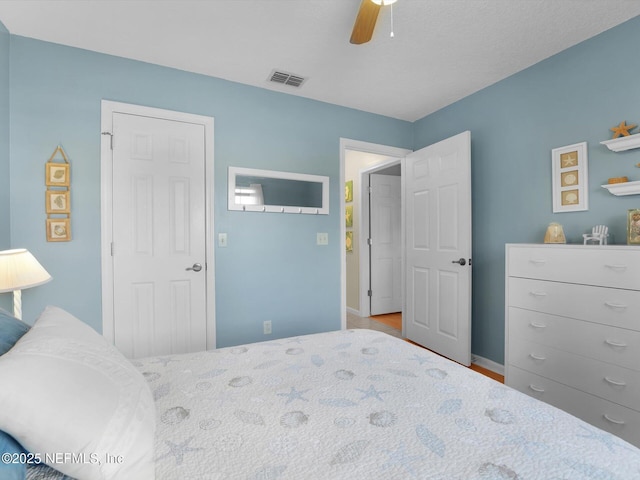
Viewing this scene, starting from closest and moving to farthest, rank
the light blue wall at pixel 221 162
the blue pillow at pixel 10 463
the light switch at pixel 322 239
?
1. the blue pillow at pixel 10 463
2. the light blue wall at pixel 221 162
3. the light switch at pixel 322 239

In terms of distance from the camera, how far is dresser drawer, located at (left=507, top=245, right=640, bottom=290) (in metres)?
1.64

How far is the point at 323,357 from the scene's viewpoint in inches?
54.1

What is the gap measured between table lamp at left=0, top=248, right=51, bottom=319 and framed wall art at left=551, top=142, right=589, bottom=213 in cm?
334

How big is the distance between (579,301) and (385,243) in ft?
9.97

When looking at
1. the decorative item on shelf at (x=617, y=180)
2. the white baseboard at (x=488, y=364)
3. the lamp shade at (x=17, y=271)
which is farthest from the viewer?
the white baseboard at (x=488, y=364)

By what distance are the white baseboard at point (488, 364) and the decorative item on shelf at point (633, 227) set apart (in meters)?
1.41

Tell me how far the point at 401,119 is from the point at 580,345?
106 inches

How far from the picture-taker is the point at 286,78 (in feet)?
8.71

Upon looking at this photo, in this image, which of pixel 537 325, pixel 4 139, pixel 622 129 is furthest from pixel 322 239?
pixel 4 139

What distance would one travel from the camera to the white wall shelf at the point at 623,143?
6.13 feet

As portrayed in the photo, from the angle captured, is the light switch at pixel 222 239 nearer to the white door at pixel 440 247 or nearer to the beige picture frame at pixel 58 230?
the beige picture frame at pixel 58 230

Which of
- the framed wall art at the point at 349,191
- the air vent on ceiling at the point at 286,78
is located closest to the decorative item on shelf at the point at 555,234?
the air vent on ceiling at the point at 286,78

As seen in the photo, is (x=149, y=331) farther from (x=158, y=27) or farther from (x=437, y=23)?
(x=437, y=23)

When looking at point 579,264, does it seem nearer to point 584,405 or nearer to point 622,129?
point 584,405
